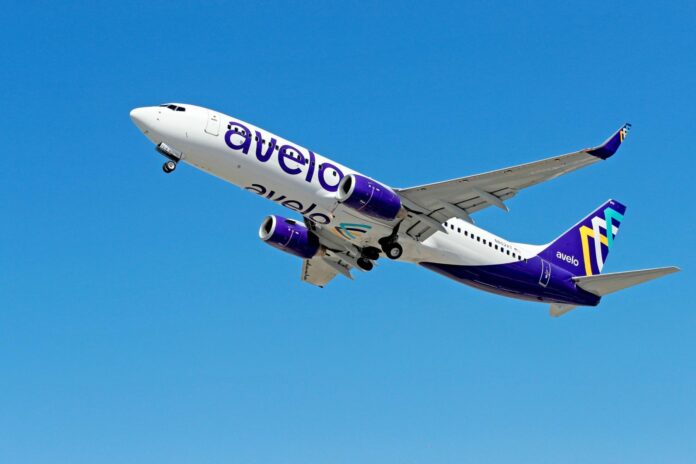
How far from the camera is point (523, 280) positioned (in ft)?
147

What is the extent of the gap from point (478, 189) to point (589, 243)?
12859 mm

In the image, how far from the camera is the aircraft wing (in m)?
35.8

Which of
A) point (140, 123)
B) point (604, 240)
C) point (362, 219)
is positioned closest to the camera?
point (140, 123)

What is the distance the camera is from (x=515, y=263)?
146 feet

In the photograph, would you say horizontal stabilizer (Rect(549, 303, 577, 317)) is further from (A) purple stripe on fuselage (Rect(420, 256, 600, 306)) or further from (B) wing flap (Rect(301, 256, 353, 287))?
(B) wing flap (Rect(301, 256, 353, 287))

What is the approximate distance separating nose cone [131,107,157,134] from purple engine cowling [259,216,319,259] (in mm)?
8804

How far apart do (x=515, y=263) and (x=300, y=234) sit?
10.1 meters

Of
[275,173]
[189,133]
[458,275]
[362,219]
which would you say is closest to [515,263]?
[458,275]

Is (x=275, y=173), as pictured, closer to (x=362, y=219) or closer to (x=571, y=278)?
(x=362, y=219)

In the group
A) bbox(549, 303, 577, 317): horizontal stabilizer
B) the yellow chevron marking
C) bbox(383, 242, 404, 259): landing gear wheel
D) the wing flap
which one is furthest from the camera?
the yellow chevron marking

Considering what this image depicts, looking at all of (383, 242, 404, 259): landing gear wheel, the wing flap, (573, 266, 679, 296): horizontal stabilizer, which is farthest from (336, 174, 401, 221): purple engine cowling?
(573, 266, 679, 296): horizontal stabilizer

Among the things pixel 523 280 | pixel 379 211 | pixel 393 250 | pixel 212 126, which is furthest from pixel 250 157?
pixel 523 280

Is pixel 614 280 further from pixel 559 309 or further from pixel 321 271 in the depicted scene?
pixel 321 271

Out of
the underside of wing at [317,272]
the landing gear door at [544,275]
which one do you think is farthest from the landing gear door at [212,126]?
the landing gear door at [544,275]
